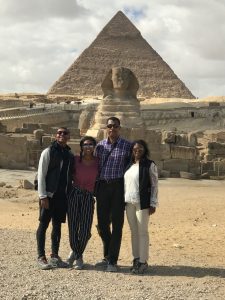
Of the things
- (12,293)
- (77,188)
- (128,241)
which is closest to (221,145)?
(128,241)

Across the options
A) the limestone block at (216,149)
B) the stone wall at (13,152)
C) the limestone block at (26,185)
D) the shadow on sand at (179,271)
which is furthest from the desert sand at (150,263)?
the limestone block at (216,149)

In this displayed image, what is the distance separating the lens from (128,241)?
709cm

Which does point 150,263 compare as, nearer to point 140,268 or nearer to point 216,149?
point 140,268

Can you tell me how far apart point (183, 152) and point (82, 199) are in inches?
390

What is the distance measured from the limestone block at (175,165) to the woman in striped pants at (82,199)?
9.29m

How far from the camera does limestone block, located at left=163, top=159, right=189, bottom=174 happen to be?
48.6 feet

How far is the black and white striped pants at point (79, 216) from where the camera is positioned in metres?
5.58

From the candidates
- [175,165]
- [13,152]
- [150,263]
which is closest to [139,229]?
[150,263]

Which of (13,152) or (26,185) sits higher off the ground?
(13,152)

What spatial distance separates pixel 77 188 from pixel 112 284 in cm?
104

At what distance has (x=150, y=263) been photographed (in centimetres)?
593

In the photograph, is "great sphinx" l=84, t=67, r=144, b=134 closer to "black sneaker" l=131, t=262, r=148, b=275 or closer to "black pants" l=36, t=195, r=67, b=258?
"black pants" l=36, t=195, r=67, b=258

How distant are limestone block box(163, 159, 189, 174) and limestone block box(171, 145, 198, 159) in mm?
274

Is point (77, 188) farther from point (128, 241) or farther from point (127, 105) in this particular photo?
point (127, 105)
